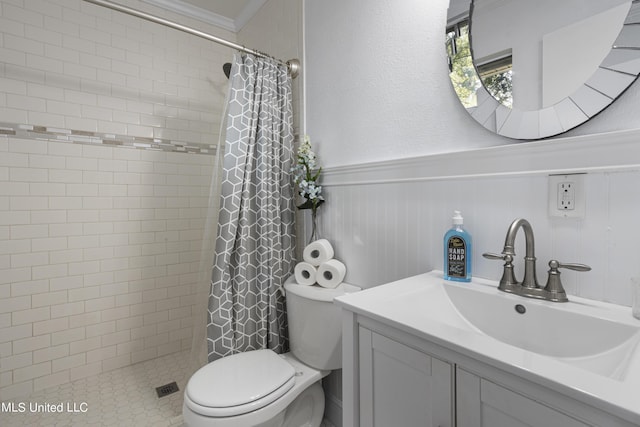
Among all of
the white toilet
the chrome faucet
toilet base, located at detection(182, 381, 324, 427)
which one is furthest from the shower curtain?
the chrome faucet

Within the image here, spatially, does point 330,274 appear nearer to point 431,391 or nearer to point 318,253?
point 318,253

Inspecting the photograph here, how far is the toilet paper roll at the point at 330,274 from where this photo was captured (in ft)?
4.66

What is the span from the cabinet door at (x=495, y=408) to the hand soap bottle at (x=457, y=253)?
455mm

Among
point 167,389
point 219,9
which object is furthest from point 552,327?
point 219,9

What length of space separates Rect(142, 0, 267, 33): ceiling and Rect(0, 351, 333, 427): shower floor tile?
2.54 meters

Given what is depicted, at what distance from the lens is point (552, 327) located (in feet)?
2.45

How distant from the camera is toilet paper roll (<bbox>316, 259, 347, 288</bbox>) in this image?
142 centimetres

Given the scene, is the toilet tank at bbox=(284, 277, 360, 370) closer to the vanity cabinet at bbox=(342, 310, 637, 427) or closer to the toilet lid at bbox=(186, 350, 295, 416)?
the toilet lid at bbox=(186, 350, 295, 416)

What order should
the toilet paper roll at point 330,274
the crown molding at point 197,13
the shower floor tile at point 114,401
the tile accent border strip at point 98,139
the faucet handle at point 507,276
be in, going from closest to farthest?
the faucet handle at point 507,276
the toilet paper roll at point 330,274
the shower floor tile at point 114,401
the tile accent border strip at point 98,139
the crown molding at point 197,13

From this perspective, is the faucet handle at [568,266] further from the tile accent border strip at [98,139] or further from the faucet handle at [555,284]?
the tile accent border strip at [98,139]

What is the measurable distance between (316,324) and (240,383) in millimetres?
363

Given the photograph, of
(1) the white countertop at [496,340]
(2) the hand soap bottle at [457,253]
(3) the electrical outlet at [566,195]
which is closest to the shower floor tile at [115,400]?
(1) the white countertop at [496,340]

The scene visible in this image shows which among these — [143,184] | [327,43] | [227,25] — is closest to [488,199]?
[327,43]

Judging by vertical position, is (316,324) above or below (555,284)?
below
